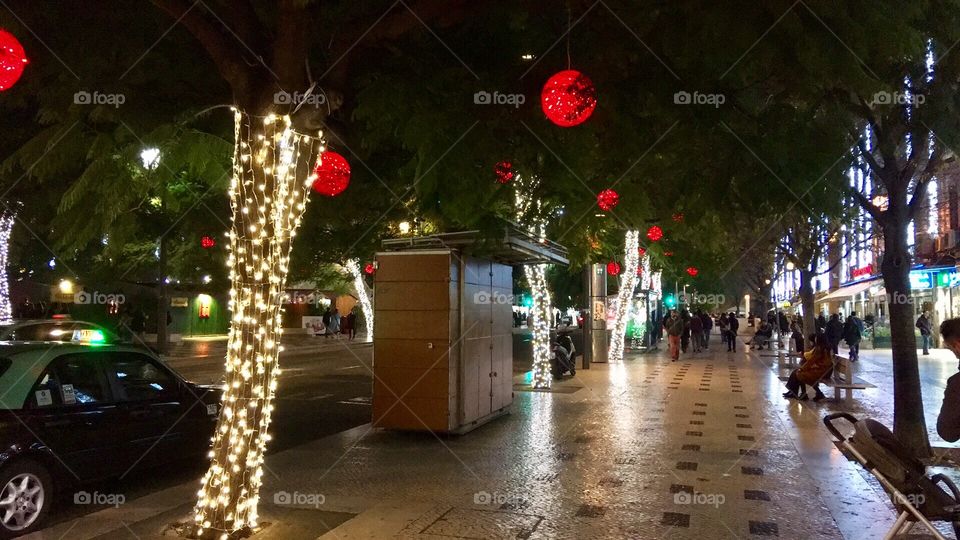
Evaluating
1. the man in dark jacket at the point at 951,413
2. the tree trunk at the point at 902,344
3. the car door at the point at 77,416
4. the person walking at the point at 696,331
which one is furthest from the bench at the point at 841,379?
the person walking at the point at 696,331

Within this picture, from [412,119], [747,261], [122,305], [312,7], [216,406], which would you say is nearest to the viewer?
[312,7]

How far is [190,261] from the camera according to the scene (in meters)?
24.5

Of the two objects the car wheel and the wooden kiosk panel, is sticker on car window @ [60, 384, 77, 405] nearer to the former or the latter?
the car wheel

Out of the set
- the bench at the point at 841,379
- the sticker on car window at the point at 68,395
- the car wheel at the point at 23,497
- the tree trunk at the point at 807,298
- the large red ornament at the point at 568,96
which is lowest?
the car wheel at the point at 23,497

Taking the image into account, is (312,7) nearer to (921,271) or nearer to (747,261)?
(921,271)

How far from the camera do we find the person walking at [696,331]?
30078 millimetres

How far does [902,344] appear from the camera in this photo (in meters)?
9.07

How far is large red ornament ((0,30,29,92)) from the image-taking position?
538 cm

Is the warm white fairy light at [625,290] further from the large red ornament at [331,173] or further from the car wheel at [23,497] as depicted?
the car wheel at [23,497]

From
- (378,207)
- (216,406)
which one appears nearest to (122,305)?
(378,207)

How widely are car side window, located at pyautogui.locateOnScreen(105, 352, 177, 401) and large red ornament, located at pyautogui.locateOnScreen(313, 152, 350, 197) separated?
257 centimetres

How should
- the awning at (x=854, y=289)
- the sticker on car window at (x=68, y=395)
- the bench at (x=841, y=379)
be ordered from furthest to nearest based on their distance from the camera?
the awning at (x=854, y=289) → the bench at (x=841, y=379) → the sticker on car window at (x=68, y=395)

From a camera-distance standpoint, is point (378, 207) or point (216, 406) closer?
point (216, 406)

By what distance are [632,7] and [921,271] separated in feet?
87.0
